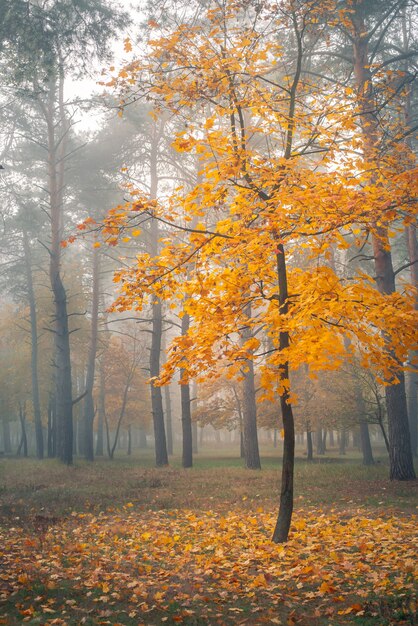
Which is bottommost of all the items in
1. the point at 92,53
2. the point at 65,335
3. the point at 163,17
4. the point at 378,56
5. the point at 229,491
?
the point at 229,491

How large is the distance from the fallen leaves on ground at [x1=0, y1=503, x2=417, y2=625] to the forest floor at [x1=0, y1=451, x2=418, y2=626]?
0.05 feet

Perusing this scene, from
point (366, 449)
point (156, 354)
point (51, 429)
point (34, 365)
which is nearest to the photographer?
point (156, 354)

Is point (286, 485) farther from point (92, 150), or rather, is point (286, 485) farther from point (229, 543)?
point (92, 150)

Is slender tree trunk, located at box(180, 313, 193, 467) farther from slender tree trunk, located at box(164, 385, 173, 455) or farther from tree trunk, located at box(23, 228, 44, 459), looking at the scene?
slender tree trunk, located at box(164, 385, 173, 455)

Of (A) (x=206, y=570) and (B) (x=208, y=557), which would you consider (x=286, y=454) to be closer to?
(B) (x=208, y=557)

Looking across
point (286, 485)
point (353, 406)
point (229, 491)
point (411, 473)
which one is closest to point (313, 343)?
point (286, 485)

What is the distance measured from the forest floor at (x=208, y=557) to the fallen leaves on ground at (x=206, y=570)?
0.02m

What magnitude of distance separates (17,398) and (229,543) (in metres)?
28.1

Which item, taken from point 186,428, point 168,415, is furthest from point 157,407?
point 168,415

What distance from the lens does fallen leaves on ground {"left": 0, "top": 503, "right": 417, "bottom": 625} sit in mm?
4785

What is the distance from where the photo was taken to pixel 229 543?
285 inches

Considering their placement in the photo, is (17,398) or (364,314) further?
(17,398)

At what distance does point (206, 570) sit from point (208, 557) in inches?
28.2

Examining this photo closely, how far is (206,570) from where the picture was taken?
5949 mm
